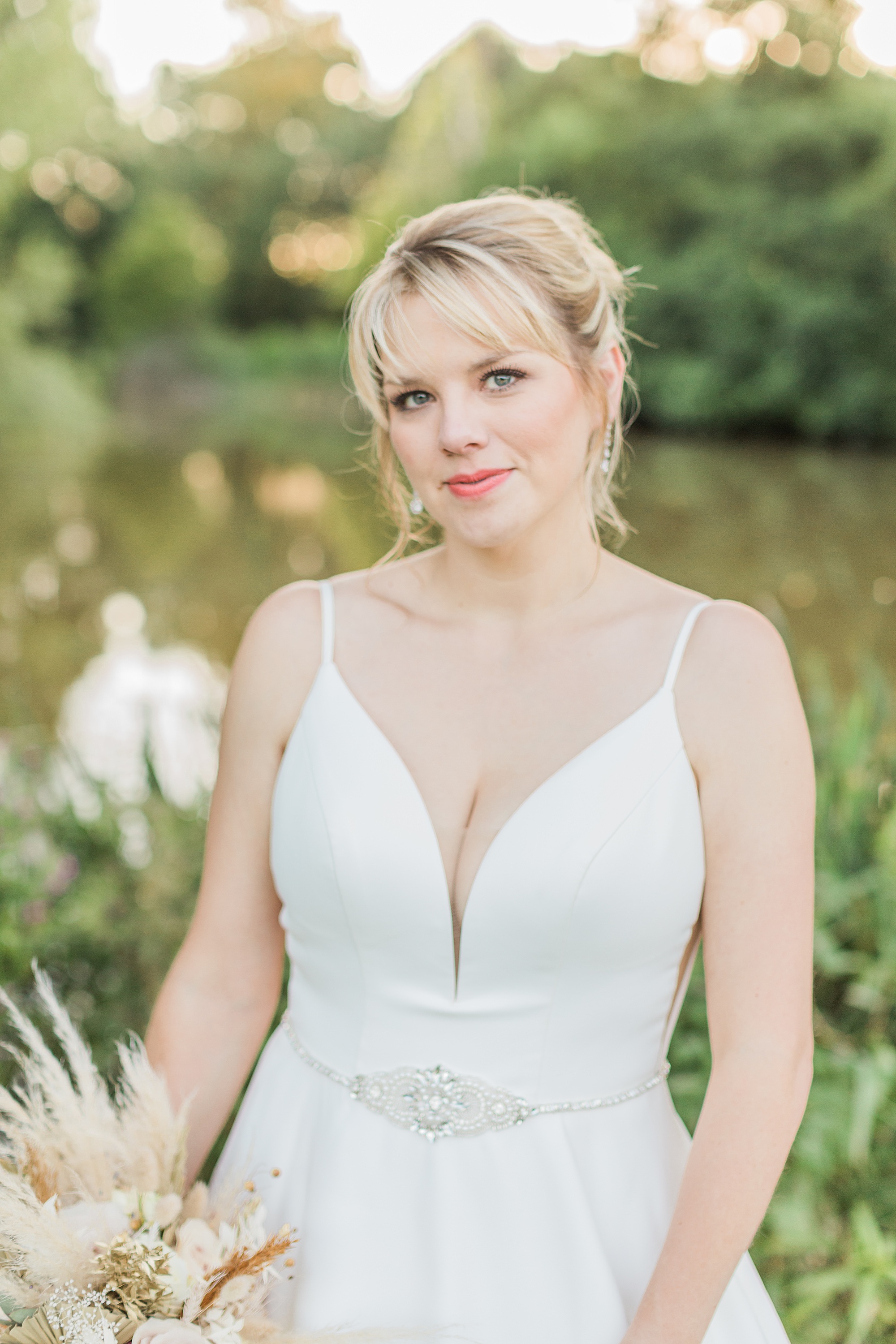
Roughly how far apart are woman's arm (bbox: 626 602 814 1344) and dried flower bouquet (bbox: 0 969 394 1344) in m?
0.41

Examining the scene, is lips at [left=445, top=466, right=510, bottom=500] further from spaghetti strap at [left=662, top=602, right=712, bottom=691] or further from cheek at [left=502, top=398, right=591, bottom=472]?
spaghetti strap at [left=662, top=602, right=712, bottom=691]

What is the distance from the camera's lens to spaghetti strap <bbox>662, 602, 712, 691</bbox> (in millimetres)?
1428

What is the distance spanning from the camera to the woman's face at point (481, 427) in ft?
4.70

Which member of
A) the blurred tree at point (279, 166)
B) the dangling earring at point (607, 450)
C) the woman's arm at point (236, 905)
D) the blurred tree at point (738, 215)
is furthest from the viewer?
the blurred tree at point (279, 166)

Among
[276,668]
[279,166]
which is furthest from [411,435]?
[279,166]

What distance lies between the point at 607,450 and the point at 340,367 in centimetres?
56

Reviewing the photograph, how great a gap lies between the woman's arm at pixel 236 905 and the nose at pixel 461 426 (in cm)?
35

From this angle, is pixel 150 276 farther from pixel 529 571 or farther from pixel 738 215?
pixel 529 571

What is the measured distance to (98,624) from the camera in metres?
8.12

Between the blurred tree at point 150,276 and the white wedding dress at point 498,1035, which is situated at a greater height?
the blurred tree at point 150,276

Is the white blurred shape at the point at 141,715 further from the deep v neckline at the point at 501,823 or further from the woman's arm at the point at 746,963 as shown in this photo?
the woman's arm at the point at 746,963

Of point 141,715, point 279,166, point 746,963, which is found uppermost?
point 279,166

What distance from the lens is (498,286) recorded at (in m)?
1.42

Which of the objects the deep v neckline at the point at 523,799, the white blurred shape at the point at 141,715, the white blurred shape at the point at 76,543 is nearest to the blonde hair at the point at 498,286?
the deep v neckline at the point at 523,799
